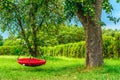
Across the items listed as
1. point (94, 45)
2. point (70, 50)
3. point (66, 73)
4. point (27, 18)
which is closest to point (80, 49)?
point (70, 50)

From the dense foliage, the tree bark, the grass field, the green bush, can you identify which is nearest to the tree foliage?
the dense foliage

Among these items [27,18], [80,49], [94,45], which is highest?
[27,18]

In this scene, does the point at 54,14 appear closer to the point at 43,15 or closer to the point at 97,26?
the point at 43,15

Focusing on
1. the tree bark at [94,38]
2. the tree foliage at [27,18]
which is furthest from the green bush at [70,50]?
the tree bark at [94,38]

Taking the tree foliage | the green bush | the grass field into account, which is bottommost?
the grass field

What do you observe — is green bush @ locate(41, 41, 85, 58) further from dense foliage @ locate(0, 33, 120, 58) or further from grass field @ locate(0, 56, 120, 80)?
grass field @ locate(0, 56, 120, 80)

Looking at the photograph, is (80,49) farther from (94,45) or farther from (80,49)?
(94,45)

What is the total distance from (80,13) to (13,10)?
646 inches

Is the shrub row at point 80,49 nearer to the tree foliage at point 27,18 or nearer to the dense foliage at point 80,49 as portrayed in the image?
the dense foliage at point 80,49

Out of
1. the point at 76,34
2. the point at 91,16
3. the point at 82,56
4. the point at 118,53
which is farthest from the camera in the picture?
the point at 76,34

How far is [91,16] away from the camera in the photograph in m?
22.2

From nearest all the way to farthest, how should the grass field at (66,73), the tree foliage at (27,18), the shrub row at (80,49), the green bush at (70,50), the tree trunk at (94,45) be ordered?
the grass field at (66,73)
the tree trunk at (94,45)
the tree foliage at (27,18)
the shrub row at (80,49)
the green bush at (70,50)

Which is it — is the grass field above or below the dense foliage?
below

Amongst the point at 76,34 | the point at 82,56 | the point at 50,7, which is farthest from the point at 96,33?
the point at 76,34
